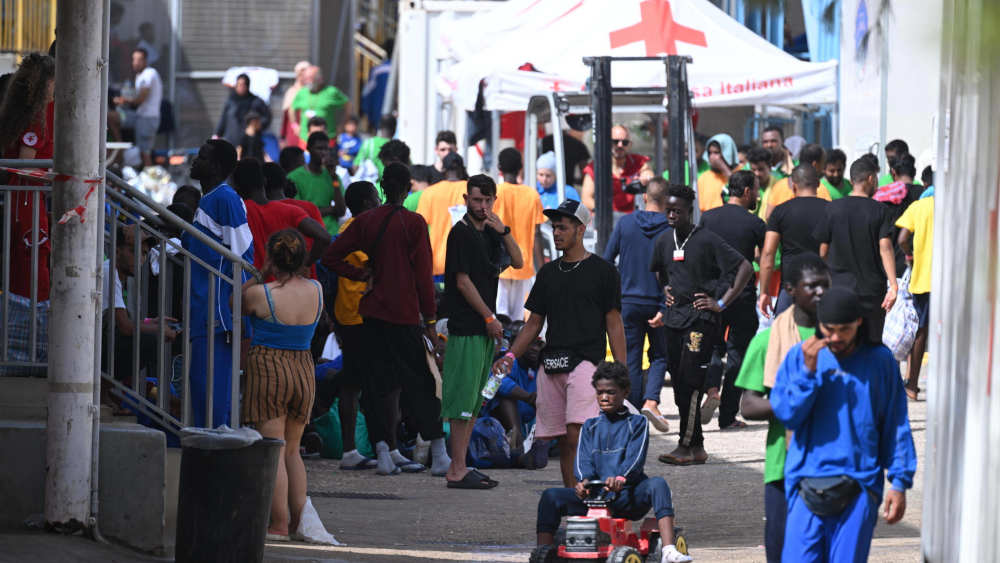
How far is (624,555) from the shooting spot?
7422 mm

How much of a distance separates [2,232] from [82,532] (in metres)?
1.64

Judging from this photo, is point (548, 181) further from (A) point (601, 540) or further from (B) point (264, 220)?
(A) point (601, 540)

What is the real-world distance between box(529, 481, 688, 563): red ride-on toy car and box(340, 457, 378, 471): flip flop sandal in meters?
3.82

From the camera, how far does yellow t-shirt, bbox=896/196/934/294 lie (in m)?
13.4

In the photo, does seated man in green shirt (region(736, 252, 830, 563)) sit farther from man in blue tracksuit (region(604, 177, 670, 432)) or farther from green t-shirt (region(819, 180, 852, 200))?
green t-shirt (region(819, 180, 852, 200))

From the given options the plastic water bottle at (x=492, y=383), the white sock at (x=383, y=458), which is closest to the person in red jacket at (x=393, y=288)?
the white sock at (x=383, y=458)

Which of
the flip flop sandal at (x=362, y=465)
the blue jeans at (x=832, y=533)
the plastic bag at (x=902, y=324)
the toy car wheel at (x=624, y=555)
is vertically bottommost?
the flip flop sandal at (x=362, y=465)

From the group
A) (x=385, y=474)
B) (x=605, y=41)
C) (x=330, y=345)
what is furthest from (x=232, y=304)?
(x=605, y=41)

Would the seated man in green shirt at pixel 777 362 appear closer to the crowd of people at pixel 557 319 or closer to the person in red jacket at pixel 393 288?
the crowd of people at pixel 557 319

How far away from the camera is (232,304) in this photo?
8359 millimetres

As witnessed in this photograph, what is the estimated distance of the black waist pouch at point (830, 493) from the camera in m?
5.86

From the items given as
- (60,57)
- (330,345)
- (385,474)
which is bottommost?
(385,474)

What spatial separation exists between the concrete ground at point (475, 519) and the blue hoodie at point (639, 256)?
1.17 meters

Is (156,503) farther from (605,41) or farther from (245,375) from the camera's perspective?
(605,41)
